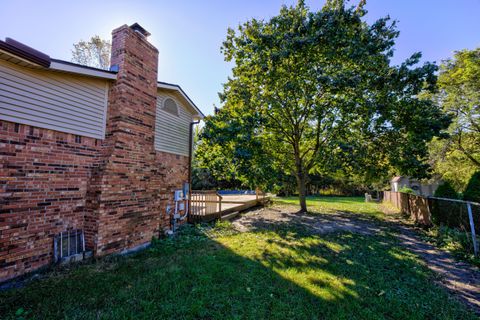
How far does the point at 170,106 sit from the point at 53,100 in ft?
11.4

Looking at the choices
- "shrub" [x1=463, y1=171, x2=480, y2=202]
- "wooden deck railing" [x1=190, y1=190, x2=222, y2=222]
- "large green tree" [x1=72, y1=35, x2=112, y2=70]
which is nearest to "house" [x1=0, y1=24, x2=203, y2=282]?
"wooden deck railing" [x1=190, y1=190, x2=222, y2=222]

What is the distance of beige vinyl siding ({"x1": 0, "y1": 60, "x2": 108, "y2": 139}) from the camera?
3557mm

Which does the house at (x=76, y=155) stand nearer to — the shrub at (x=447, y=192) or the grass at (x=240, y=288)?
the grass at (x=240, y=288)

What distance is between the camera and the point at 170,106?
7.25m

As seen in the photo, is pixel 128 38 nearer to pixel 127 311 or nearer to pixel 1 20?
pixel 1 20

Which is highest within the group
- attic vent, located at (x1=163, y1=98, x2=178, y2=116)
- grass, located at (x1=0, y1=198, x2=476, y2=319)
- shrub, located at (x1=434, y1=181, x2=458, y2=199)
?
attic vent, located at (x1=163, y1=98, x2=178, y2=116)

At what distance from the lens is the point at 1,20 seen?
5.37 meters

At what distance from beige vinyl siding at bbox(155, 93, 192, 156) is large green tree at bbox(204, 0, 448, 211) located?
1263mm

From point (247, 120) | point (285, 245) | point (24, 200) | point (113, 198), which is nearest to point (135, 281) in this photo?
point (113, 198)

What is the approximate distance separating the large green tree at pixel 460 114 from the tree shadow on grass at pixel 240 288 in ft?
48.9

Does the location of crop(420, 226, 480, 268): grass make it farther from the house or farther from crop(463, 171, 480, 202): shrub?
the house

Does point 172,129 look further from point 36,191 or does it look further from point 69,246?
point 69,246

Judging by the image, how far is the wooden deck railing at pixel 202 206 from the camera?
27.5 ft

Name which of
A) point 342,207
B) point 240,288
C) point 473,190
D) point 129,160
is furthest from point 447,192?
point 129,160
